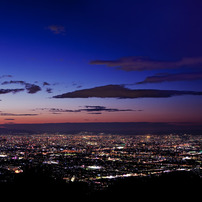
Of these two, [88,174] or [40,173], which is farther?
[88,174]

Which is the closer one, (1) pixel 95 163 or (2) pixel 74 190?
(2) pixel 74 190

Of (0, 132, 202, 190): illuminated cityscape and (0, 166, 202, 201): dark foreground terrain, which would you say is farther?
(0, 132, 202, 190): illuminated cityscape

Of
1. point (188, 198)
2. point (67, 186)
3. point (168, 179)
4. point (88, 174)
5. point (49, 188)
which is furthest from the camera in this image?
point (88, 174)

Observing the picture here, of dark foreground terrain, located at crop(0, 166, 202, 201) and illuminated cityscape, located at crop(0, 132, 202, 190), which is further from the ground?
dark foreground terrain, located at crop(0, 166, 202, 201)

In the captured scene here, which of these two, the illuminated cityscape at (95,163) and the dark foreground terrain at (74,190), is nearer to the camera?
the dark foreground terrain at (74,190)

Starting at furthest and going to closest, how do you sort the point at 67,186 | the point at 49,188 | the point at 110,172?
the point at 110,172 < the point at 67,186 < the point at 49,188

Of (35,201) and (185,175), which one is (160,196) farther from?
(35,201)

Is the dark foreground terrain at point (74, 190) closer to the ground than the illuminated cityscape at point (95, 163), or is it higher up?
higher up

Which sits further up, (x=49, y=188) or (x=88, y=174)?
(x=49, y=188)

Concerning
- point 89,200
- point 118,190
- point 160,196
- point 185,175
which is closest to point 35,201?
point 89,200

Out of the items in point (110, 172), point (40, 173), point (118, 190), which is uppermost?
point (40, 173)

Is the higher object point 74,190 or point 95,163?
point 74,190
